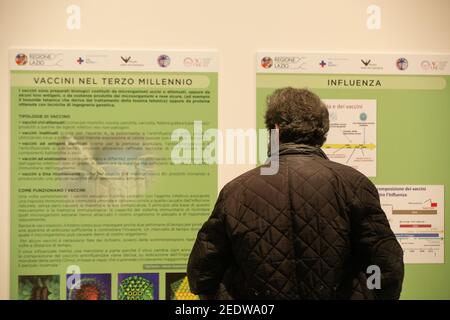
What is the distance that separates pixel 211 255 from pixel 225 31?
40.2 inches

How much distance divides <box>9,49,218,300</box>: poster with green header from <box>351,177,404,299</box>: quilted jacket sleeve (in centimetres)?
77

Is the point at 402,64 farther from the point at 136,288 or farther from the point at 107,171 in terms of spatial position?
the point at 136,288

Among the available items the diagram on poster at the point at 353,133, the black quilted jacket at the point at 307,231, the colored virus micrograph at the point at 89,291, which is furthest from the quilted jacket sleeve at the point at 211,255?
the diagram on poster at the point at 353,133

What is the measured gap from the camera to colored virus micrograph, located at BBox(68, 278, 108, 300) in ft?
6.30

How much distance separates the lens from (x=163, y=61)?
6.38ft

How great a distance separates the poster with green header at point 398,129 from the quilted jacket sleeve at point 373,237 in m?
0.68

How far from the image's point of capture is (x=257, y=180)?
1.34 m

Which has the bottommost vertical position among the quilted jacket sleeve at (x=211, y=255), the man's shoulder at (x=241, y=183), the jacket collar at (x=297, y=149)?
the quilted jacket sleeve at (x=211, y=255)

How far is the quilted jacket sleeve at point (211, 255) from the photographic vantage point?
1.36m

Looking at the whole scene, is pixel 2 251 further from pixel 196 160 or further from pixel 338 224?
pixel 338 224

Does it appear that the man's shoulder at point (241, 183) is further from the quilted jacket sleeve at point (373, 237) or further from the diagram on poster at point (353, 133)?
the diagram on poster at point (353, 133)

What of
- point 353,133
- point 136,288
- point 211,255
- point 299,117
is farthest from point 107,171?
point 353,133

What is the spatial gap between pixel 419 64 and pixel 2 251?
1931 mm
